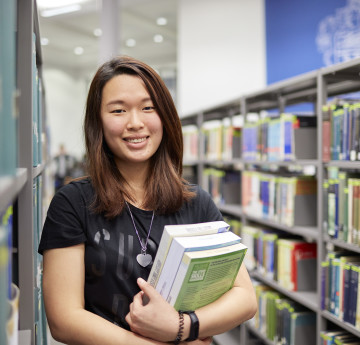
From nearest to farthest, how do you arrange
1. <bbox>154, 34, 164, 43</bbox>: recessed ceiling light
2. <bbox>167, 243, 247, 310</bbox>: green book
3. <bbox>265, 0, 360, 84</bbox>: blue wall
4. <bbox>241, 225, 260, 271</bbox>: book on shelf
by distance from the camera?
1. <bbox>167, 243, 247, 310</bbox>: green book
2. <bbox>241, 225, 260, 271</bbox>: book on shelf
3. <bbox>265, 0, 360, 84</bbox>: blue wall
4. <bbox>154, 34, 164, 43</bbox>: recessed ceiling light

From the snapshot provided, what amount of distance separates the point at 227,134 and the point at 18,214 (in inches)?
121

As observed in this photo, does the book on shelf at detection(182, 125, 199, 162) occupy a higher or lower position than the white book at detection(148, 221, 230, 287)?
higher

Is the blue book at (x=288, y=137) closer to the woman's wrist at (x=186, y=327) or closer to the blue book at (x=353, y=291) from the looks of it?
the blue book at (x=353, y=291)

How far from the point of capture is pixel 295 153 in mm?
2732

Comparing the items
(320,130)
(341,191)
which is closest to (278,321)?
(341,191)

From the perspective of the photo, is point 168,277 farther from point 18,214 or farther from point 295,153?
point 295,153

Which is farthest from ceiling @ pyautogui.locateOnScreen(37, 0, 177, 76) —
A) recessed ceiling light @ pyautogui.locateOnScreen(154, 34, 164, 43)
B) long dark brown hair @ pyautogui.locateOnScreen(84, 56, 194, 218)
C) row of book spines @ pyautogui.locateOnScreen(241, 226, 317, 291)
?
long dark brown hair @ pyautogui.locateOnScreen(84, 56, 194, 218)

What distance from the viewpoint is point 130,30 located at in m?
8.52

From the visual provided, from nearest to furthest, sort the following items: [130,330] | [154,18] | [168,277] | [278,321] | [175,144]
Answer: [168,277], [130,330], [175,144], [278,321], [154,18]

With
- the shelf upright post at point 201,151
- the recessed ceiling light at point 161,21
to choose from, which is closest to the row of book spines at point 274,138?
the shelf upright post at point 201,151

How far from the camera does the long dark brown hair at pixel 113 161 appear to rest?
1.29 meters

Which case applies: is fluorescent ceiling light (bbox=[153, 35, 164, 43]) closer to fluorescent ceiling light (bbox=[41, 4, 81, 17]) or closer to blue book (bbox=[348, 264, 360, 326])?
fluorescent ceiling light (bbox=[41, 4, 81, 17])

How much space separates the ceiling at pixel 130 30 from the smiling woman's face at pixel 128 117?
5.72 meters

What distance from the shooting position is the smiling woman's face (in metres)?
1.28
